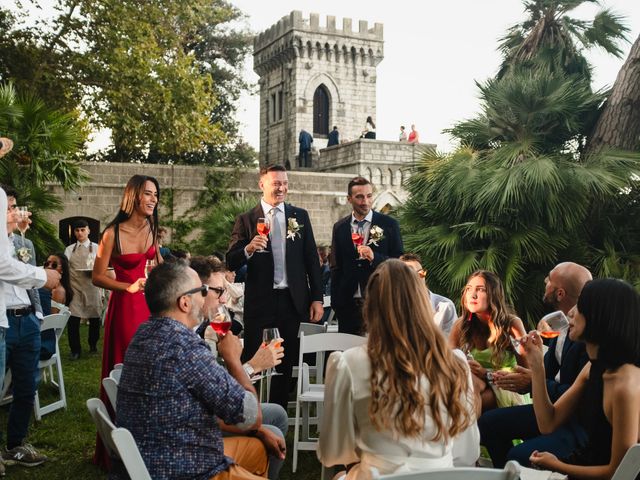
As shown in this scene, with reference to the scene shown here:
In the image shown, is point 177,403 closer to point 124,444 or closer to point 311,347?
point 124,444

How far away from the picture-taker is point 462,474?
7.50 feet

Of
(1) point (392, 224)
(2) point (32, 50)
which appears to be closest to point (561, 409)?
(1) point (392, 224)

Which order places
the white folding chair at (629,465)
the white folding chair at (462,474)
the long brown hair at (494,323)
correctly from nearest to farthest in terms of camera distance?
1. the white folding chair at (462,474)
2. the white folding chair at (629,465)
3. the long brown hair at (494,323)

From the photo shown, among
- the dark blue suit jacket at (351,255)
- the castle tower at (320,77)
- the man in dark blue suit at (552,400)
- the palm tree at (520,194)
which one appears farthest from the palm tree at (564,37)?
the castle tower at (320,77)

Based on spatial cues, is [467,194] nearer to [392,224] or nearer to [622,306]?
[392,224]

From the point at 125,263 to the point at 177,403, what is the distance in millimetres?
2279

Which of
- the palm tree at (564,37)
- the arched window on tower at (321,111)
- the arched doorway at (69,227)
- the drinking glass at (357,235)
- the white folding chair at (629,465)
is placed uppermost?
the arched window on tower at (321,111)

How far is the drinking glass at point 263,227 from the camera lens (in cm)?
565

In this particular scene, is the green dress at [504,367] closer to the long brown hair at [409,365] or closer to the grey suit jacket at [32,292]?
the long brown hair at [409,365]

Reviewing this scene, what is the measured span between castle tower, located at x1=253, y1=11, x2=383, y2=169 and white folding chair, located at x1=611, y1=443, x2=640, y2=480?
40438 mm

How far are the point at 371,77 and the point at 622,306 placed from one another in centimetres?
4401

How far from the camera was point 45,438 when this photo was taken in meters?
6.05

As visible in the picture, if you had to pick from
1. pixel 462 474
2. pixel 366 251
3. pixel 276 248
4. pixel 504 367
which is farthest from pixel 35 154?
pixel 462 474

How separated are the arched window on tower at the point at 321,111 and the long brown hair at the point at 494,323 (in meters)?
40.1
